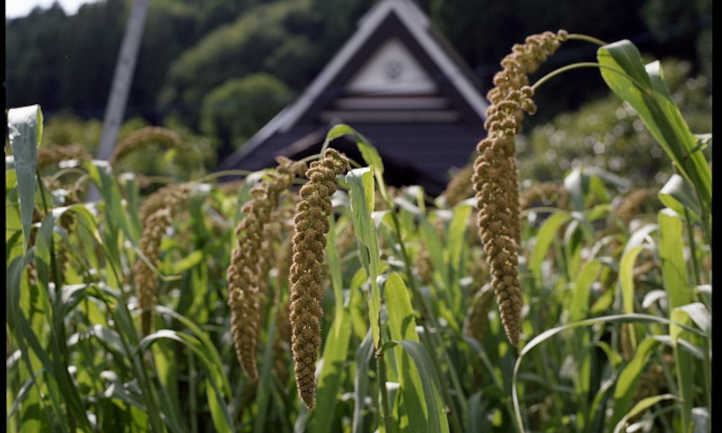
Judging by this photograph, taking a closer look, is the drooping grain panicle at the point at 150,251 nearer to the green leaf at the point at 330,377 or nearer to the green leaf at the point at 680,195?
the green leaf at the point at 330,377

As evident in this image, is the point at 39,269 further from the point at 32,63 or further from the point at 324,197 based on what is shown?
the point at 32,63

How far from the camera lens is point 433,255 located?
67.3 inches

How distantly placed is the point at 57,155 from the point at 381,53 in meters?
19.8

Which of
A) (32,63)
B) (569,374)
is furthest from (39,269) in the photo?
(32,63)

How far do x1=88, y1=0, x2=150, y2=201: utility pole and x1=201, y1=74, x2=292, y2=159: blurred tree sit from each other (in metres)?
32.3

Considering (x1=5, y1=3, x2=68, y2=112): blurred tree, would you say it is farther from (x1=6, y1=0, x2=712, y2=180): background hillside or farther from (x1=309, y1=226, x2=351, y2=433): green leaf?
(x1=309, y1=226, x2=351, y2=433): green leaf

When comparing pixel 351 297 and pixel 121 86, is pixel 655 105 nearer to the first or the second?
pixel 351 297

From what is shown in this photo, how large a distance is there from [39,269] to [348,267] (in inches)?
33.8

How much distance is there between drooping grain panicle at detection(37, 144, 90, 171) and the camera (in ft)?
5.37

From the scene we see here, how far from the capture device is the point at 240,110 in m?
41.1

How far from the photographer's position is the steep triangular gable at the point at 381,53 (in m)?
18.3

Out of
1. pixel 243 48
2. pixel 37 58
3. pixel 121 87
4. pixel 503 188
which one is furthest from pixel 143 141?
pixel 243 48

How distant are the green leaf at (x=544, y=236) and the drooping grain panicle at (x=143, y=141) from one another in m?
0.82

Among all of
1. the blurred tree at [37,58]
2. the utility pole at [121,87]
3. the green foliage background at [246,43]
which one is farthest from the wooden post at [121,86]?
the blurred tree at [37,58]
